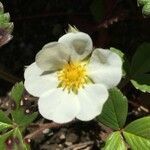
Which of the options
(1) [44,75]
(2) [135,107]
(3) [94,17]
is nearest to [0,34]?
(1) [44,75]

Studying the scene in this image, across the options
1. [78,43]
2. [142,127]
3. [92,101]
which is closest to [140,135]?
[142,127]

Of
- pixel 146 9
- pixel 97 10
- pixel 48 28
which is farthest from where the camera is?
pixel 48 28

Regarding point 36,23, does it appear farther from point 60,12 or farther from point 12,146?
point 12,146

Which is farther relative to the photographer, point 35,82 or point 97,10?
point 97,10

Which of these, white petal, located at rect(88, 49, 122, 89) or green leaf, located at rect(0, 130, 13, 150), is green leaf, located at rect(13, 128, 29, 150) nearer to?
green leaf, located at rect(0, 130, 13, 150)

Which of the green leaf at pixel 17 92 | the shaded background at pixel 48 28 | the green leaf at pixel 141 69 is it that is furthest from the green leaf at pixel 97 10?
the green leaf at pixel 17 92

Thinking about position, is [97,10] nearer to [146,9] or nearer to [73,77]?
[146,9]

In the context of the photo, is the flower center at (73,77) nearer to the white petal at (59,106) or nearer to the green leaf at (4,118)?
the white petal at (59,106)

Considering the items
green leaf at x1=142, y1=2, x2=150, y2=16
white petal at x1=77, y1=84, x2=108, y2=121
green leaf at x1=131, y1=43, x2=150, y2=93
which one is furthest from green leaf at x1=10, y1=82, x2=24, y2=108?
green leaf at x1=142, y1=2, x2=150, y2=16
